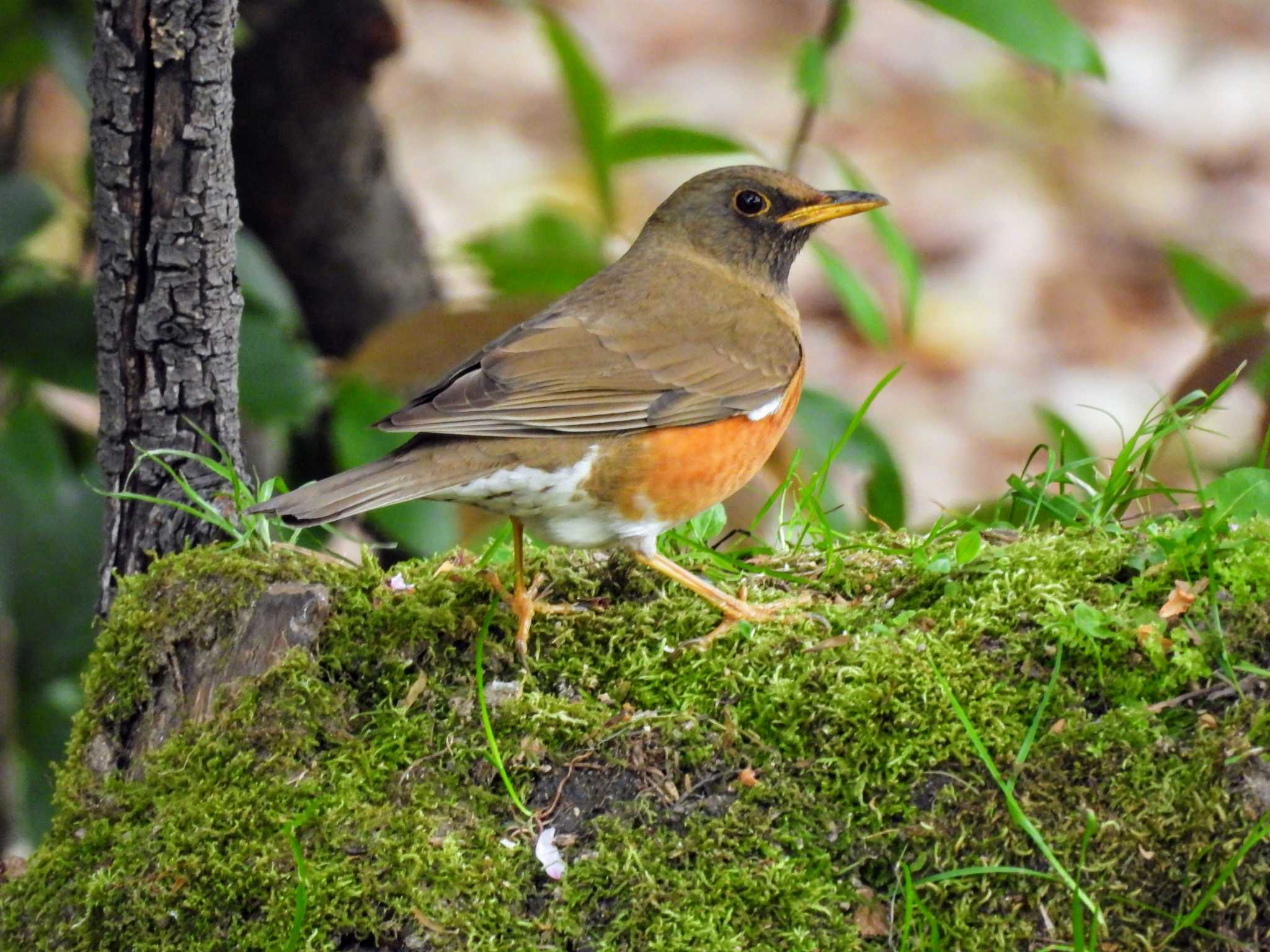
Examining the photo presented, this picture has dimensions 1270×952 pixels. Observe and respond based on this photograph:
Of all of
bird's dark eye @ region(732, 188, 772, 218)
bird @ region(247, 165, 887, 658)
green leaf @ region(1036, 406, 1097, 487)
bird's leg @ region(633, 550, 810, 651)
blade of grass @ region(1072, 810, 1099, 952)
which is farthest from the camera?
bird's dark eye @ region(732, 188, 772, 218)

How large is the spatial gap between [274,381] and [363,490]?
73.0 inches

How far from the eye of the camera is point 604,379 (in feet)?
15.4

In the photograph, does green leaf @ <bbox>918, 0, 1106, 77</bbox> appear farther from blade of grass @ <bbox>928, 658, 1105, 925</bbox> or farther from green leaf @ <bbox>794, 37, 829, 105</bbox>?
blade of grass @ <bbox>928, 658, 1105, 925</bbox>

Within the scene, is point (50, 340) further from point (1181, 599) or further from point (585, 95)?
point (1181, 599)

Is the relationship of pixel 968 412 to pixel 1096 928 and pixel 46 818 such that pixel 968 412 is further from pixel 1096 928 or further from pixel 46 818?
pixel 1096 928

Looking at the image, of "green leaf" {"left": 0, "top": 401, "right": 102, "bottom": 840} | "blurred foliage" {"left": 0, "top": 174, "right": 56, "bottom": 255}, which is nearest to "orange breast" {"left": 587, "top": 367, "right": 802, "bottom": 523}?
"green leaf" {"left": 0, "top": 401, "right": 102, "bottom": 840}

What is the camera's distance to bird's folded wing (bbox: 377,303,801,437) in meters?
4.33

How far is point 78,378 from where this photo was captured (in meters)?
5.71

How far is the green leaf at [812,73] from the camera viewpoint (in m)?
5.60

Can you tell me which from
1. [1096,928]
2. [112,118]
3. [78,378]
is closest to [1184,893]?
[1096,928]

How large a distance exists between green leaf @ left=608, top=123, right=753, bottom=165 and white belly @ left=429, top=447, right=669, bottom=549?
6.70 feet

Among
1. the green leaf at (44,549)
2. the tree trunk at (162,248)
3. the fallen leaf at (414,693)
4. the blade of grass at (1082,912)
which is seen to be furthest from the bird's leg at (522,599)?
the green leaf at (44,549)

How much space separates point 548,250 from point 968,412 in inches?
193

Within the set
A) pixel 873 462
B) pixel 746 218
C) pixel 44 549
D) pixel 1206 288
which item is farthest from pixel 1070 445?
pixel 44 549
